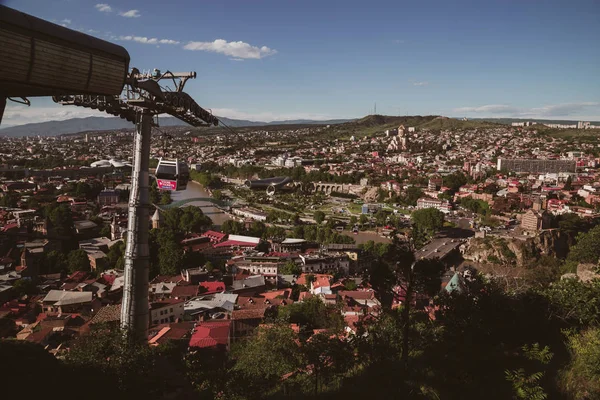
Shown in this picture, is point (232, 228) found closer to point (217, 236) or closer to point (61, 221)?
point (217, 236)

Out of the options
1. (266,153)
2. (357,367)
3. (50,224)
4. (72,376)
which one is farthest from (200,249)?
(266,153)

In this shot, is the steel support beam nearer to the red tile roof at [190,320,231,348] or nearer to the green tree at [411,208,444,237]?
the red tile roof at [190,320,231,348]

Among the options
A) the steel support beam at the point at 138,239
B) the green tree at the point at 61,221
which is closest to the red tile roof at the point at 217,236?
the green tree at the point at 61,221

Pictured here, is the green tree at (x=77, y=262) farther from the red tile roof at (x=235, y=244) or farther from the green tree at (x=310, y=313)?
the green tree at (x=310, y=313)

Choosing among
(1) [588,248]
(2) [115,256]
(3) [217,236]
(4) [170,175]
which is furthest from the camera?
(3) [217,236]

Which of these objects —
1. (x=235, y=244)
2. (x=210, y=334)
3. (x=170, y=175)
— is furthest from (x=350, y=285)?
(x=170, y=175)

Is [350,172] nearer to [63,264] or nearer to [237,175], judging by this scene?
[237,175]
